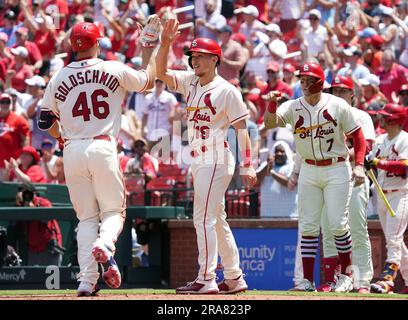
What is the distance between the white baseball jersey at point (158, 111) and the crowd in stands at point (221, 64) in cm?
2

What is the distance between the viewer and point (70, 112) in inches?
366

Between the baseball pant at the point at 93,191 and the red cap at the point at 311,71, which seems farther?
the red cap at the point at 311,71

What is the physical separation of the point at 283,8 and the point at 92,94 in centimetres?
1139

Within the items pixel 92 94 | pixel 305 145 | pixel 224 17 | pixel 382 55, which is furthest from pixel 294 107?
pixel 224 17

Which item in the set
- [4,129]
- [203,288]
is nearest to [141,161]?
[4,129]

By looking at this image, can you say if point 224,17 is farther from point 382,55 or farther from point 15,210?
point 15,210

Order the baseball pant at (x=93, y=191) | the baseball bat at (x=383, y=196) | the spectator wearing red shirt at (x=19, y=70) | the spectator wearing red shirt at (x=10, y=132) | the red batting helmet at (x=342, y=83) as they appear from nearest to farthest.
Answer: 1. the baseball pant at (x=93, y=191)
2. the red batting helmet at (x=342, y=83)
3. the baseball bat at (x=383, y=196)
4. the spectator wearing red shirt at (x=10, y=132)
5. the spectator wearing red shirt at (x=19, y=70)

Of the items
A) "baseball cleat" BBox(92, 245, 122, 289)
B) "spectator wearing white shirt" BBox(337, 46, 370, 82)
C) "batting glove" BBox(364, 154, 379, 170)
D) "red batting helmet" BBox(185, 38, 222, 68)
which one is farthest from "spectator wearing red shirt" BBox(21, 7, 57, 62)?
"baseball cleat" BBox(92, 245, 122, 289)

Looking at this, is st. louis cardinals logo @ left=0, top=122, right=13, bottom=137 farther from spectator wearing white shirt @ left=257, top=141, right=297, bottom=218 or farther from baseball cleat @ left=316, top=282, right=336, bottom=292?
baseball cleat @ left=316, top=282, right=336, bottom=292

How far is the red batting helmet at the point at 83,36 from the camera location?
930 centimetres

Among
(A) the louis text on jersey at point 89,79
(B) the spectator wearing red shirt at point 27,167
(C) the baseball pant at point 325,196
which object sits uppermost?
(A) the louis text on jersey at point 89,79

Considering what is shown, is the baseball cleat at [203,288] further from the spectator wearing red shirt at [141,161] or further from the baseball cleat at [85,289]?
Result: the spectator wearing red shirt at [141,161]

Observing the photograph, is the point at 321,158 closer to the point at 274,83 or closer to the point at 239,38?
the point at 274,83

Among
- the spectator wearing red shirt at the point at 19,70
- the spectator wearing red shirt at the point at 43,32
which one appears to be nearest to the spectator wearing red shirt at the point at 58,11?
the spectator wearing red shirt at the point at 43,32
